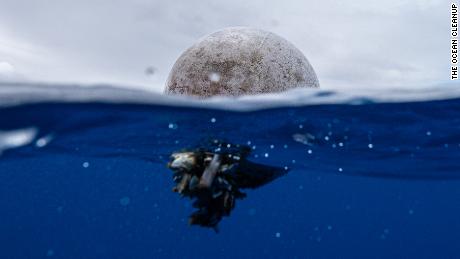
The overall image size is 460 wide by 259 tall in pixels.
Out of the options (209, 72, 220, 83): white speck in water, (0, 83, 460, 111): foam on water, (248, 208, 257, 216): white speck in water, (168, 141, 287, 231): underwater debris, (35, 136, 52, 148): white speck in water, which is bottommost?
(248, 208, 257, 216): white speck in water

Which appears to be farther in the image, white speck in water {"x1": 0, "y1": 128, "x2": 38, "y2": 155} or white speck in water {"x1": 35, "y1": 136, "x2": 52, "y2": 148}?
white speck in water {"x1": 35, "y1": 136, "x2": 52, "y2": 148}

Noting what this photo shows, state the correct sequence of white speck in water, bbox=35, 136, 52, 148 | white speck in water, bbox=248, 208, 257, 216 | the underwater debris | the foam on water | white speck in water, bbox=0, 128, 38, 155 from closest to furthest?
the underwater debris
the foam on water
white speck in water, bbox=0, 128, 38, 155
white speck in water, bbox=35, 136, 52, 148
white speck in water, bbox=248, 208, 257, 216

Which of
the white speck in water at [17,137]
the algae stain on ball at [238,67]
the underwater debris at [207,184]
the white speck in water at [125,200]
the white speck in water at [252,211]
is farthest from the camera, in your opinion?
the white speck in water at [252,211]

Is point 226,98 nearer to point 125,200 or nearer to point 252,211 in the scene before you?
point 125,200

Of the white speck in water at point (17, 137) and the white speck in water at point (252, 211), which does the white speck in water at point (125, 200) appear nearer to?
the white speck in water at point (252, 211)

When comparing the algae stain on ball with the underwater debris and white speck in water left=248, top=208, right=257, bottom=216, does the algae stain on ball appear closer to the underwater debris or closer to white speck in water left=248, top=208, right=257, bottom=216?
the underwater debris

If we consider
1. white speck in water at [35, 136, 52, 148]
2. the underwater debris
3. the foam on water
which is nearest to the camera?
the underwater debris

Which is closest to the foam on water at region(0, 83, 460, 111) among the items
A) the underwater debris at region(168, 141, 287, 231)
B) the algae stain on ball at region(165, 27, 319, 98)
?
the algae stain on ball at region(165, 27, 319, 98)

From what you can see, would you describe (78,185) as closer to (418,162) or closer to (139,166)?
(139,166)

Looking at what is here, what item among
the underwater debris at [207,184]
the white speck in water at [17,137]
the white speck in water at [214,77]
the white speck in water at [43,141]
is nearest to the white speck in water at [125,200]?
the white speck in water at [43,141]

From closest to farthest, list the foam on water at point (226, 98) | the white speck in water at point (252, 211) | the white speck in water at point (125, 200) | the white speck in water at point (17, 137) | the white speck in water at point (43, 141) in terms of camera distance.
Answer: the foam on water at point (226, 98) < the white speck in water at point (17, 137) < the white speck in water at point (43, 141) < the white speck in water at point (125, 200) < the white speck in water at point (252, 211)
